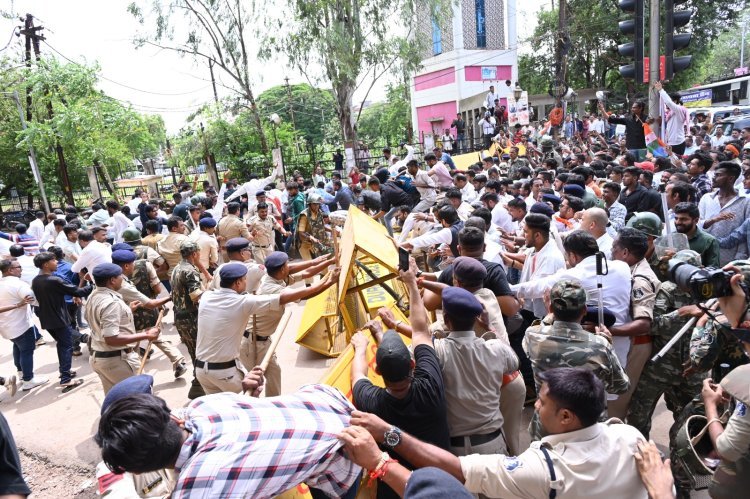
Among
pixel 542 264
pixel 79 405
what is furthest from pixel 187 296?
pixel 542 264

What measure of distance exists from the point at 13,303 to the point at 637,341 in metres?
6.88

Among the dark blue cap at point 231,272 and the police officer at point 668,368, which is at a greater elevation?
the dark blue cap at point 231,272

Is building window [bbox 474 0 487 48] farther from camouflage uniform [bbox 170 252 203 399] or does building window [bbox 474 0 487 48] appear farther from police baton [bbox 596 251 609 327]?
police baton [bbox 596 251 609 327]

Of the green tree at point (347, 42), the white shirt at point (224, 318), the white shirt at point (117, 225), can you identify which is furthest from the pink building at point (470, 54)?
the white shirt at point (224, 318)

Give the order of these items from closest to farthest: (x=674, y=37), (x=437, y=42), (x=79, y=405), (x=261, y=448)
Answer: (x=261, y=448), (x=79, y=405), (x=674, y=37), (x=437, y=42)

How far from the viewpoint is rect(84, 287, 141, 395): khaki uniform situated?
4254mm

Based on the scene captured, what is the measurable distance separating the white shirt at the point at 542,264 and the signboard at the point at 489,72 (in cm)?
2862

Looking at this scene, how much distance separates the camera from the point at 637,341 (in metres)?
3.40

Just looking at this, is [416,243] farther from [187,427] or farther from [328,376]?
[187,427]

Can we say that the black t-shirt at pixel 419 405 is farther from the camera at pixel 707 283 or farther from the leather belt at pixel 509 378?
the camera at pixel 707 283

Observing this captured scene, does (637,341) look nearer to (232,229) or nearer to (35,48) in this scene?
(232,229)

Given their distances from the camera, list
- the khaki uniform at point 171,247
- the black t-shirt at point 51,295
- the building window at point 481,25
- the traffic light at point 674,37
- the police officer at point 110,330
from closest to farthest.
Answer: the police officer at point 110,330 → the black t-shirt at point 51,295 → the traffic light at point 674,37 → the khaki uniform at point 171,247 → the building window at point 481,25

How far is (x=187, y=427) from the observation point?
Answer: 180 centimetres

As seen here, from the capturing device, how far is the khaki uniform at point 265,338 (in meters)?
4.29
